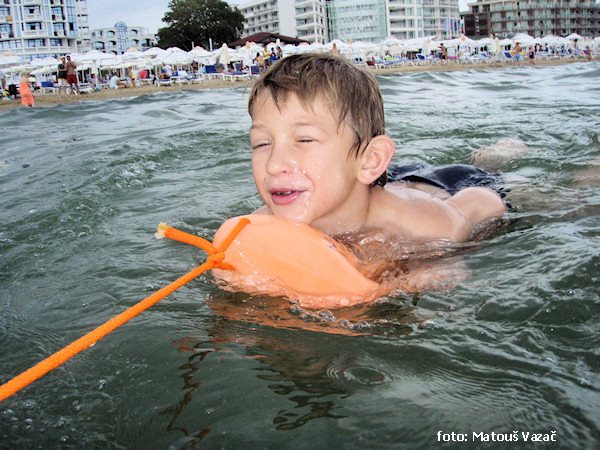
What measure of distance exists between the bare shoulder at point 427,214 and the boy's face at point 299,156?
0.47m

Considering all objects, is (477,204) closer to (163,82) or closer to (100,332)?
(100,332)

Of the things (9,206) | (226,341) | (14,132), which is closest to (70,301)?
(226,341)

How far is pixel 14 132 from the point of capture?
862cm

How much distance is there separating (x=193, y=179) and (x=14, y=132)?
18.7 feet

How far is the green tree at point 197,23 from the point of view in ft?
228

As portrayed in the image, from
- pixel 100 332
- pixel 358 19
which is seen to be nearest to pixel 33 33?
pixel 358 19

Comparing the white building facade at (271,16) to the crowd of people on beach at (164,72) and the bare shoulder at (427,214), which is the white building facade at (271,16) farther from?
the bare shoulder at (427,214)

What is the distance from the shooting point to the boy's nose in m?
2.10

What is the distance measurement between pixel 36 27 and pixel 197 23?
47.6 meters

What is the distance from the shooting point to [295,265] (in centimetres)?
192

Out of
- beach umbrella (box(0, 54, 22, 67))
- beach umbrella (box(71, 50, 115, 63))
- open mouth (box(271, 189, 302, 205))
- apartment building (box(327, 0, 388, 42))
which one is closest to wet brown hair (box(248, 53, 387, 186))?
open mouth (box(271, 189, 302, 205))

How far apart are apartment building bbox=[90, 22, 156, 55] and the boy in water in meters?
131

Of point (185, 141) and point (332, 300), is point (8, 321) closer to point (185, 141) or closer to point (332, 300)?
point (332, 300)

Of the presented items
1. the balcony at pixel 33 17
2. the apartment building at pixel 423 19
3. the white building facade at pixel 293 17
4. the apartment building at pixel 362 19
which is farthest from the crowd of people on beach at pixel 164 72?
the balcony at pixel 33 17
